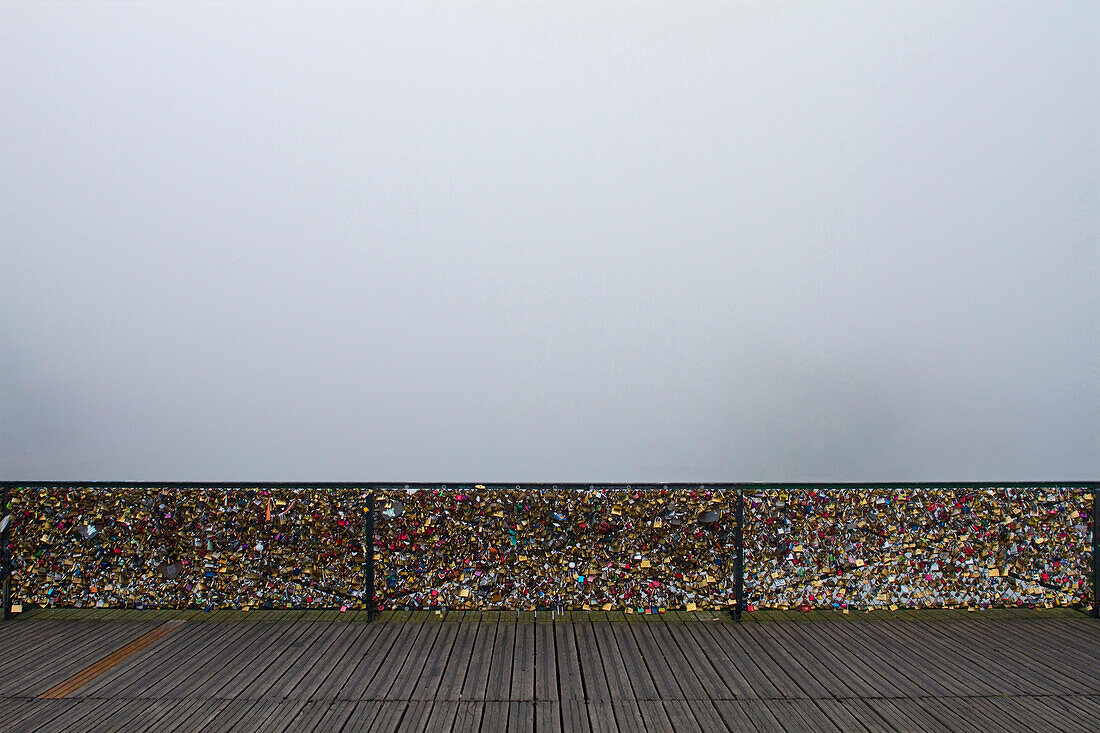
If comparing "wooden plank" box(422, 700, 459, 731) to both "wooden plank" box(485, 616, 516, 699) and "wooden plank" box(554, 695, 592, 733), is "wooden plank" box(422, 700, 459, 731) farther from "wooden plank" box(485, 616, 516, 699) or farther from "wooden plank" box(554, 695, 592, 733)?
"wooden plank" box(554, 695, 592, 733)

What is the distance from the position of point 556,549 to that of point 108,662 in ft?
7.01

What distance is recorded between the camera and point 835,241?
7.18 metres

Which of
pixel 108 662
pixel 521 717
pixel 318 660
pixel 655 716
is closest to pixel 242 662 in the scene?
pixel 318 660

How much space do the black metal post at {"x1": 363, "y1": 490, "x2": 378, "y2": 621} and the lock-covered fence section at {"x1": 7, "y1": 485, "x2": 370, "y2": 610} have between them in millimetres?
38

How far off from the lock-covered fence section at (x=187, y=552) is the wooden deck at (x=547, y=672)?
0.13 m

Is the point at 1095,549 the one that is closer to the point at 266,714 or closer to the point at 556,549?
the point at 556,549

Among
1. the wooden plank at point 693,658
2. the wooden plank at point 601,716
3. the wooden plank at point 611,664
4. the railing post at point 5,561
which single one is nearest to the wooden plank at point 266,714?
the wooden plank at point 601,716

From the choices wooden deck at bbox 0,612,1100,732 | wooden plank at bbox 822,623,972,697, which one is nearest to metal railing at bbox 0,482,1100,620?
wooden deck at bbox 0,612,1100,732

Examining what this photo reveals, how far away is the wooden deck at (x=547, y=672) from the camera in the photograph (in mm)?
2549

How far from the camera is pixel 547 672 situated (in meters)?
2.94

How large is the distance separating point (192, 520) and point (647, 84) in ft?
19.2

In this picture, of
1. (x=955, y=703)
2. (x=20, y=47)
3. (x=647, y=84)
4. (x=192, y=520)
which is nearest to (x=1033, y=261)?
(x=647, y=84)

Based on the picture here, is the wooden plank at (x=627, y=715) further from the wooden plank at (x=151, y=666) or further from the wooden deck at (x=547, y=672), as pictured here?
the wooden plank at (x=151, y=666)

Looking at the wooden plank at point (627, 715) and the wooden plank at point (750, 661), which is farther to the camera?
the wooden plank at point (750, 661)
